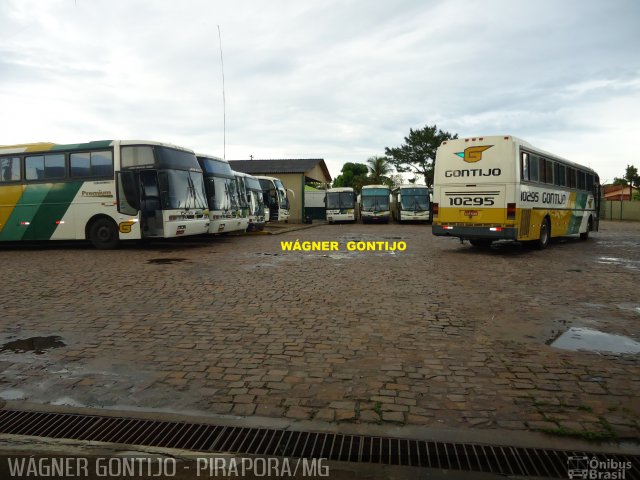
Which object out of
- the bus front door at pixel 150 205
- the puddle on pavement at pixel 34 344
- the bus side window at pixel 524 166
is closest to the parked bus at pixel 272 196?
the bus front door at pixel 150 205

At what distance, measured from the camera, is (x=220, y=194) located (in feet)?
59.1

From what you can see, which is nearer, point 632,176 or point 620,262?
point 620,262

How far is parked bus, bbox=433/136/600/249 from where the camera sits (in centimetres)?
1323

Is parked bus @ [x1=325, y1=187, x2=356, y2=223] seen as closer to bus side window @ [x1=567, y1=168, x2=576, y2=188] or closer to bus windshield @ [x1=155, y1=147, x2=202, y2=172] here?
bus side window @ [x1=567, y1=168, x2=576, y2=188]

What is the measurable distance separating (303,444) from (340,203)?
36.1 meters

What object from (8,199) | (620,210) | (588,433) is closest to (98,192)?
(8,199)

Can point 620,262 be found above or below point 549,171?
below

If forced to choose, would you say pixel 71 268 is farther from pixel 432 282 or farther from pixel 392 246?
pixel 392 246

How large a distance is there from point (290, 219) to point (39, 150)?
2891cm

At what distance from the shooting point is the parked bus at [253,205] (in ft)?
78.6

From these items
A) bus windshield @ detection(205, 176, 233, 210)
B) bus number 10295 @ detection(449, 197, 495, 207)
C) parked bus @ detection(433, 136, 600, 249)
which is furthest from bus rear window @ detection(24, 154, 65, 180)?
bus number 10295 @ detection(449, 197, 495, 207)

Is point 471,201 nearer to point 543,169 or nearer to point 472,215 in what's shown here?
point 472,215

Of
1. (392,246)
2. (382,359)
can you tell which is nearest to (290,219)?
(392,246)

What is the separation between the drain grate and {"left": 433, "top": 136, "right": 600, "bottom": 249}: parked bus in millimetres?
11268
